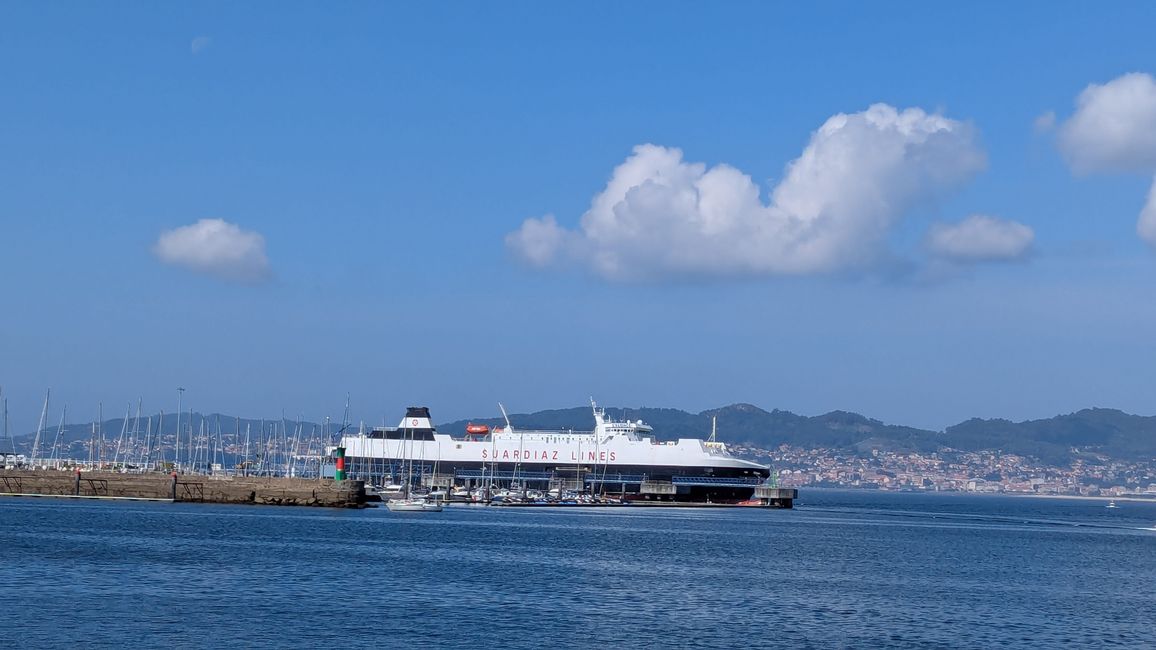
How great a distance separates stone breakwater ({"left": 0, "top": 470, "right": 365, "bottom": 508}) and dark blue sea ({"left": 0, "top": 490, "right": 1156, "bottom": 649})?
10821 mm

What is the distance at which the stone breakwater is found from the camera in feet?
278

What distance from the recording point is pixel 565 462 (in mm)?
112938

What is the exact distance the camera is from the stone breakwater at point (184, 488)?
84.7 m

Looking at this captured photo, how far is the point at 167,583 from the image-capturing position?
3916cm

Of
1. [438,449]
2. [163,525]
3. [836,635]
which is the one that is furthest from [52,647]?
[438,449]

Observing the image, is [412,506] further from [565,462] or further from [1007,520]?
[1007,520]

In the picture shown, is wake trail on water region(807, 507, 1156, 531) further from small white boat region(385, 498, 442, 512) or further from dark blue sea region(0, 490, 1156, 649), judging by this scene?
small white boat region(385, 498, 442, 512)

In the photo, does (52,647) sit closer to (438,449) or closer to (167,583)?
(167,583)

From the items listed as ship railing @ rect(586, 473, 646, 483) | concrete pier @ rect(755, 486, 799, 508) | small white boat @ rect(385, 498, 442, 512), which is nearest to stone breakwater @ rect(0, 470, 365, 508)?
small white boat @ rect(385, 498, 442, 512)

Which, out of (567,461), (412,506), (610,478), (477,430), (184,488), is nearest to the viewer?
(184,488)

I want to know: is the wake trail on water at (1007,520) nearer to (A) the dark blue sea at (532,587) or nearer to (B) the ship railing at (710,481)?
(B) the ship railing at (710,481)

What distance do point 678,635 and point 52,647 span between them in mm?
14037

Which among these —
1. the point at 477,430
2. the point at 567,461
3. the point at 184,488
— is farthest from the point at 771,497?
the point at 184,488

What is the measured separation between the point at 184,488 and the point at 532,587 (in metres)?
51.9
